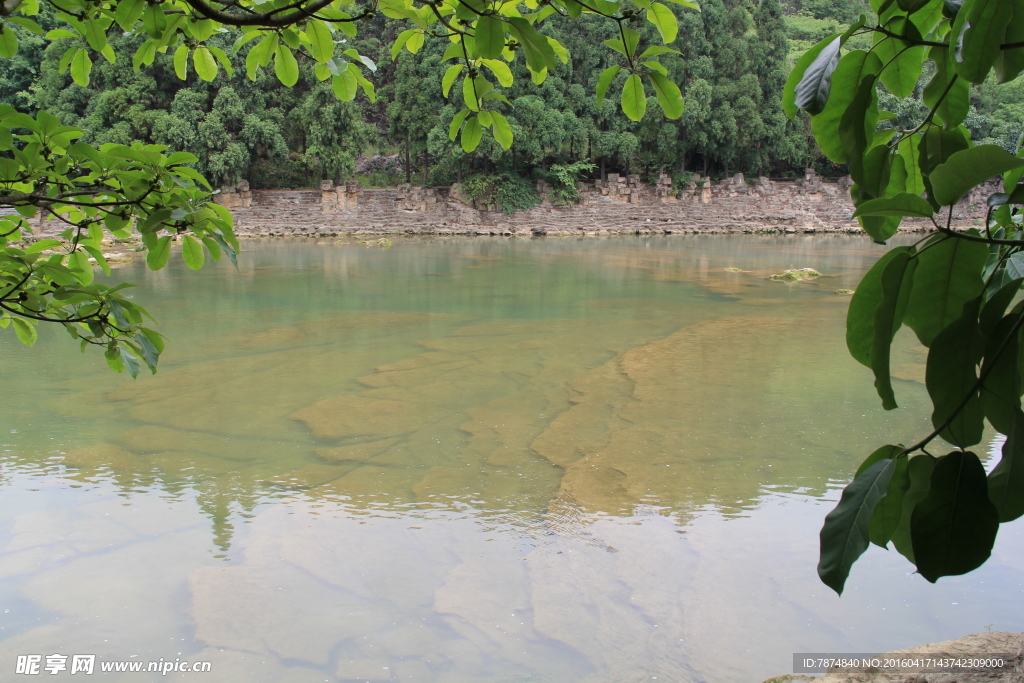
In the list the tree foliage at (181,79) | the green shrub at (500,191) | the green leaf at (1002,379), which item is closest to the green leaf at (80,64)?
the tree foliage at (181,79)

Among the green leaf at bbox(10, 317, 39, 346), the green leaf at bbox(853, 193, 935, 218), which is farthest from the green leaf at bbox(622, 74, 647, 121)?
the green leaf at bbox(10, 317, 39, 346)

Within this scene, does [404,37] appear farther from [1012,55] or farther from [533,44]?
[1012,55]

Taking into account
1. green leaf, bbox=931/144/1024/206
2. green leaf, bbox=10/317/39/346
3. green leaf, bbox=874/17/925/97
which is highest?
green leaf, bbox=874/17/925/97

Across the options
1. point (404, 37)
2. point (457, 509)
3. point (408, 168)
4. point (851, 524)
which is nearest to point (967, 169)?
point (851, 524)

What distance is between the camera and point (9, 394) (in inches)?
196

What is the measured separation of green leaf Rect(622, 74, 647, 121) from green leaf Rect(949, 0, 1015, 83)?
0.50m

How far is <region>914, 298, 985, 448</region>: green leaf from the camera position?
0.60 meters

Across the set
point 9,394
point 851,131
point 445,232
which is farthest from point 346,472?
point 445,232

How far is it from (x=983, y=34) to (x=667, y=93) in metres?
0.44

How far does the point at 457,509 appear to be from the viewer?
3.27m

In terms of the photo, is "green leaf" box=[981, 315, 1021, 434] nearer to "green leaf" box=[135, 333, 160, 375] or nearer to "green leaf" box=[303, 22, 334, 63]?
"green leaf" box=[303, 22, 334, 63]

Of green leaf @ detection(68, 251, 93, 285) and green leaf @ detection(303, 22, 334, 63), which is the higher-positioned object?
green leaf @ detection(303, 22, 334, 63)

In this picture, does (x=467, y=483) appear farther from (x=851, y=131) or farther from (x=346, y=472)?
(x=851, y=131)

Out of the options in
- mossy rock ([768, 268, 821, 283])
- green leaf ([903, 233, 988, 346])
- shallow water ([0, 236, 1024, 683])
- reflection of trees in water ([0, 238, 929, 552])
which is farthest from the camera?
mossy rock ([768, 268, 821, 283])
